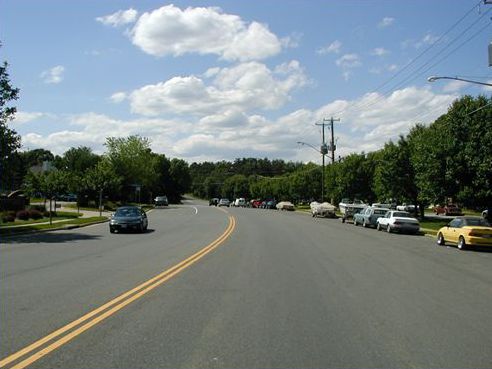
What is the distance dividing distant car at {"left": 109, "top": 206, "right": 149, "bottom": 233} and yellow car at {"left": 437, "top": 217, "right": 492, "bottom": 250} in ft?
51.0

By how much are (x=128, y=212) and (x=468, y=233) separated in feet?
57.6

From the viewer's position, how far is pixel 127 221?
103ft

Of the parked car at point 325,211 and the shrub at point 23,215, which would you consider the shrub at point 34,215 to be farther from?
the parked car at point 325,211

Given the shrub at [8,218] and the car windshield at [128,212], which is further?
the shrub at [8,218]

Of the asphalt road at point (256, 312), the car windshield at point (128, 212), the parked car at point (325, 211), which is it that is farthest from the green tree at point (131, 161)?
the asphalt road at point (256, 312)

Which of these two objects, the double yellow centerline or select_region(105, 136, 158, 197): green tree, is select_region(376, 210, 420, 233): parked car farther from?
select_region(105, 136, 158, 197): green tree

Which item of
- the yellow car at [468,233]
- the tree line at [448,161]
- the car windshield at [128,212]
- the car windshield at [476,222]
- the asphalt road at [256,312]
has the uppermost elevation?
the tree line at [448,161]

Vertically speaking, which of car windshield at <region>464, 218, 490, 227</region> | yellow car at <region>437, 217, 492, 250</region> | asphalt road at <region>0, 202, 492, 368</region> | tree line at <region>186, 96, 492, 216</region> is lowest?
asphalt road at <region>0, 202, 492, 368</region>

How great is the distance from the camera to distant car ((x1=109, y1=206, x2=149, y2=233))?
103 feet

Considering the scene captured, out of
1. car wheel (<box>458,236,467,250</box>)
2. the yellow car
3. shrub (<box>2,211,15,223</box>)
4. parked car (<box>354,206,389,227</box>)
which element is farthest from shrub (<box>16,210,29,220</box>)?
car wheel (<box>458,236,467,250</box>)

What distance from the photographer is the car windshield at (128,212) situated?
106 ft

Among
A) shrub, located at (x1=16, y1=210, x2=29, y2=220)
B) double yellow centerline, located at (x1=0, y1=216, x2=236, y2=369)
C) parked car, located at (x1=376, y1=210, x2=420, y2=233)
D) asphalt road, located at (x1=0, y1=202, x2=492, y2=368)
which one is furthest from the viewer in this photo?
shrub, located at (x1=16, y1=210, x2=29, y2=220)

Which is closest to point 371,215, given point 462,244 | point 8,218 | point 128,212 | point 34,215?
point 462,244

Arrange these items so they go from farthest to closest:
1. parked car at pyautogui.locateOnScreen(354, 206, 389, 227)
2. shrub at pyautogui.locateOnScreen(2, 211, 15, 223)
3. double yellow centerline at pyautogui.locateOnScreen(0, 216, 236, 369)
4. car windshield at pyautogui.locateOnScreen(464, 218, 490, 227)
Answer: parked car at pyautogui.locateOnScreen(354, 206, 389, 227)
shrub at pyautogui.locateOnScreen(2, 211, 15, 223)
car windshield at pyautogui.locateOnScreen(464, 218, 490, 227)
double yellow centerline at pyautogui.locateOnScreen(0, 216, 236, 369)
